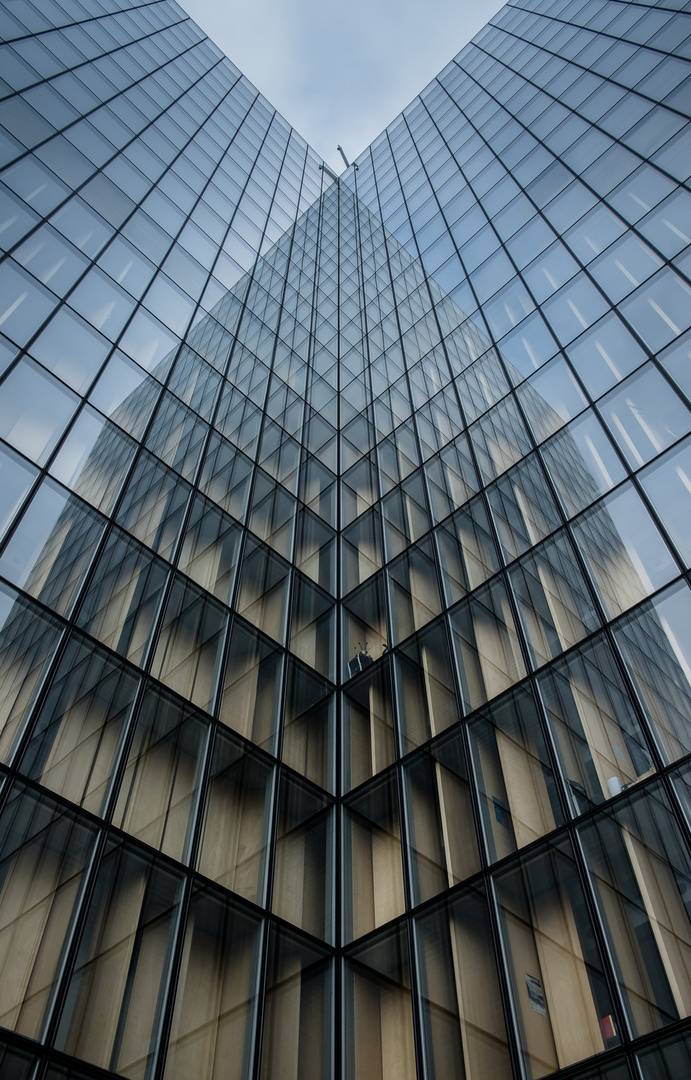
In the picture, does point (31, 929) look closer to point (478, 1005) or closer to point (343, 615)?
point (478, 1005)

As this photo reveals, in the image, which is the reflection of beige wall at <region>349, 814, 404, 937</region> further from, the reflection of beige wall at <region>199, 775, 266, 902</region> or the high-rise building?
the reflection of beige wall at <region>199, 775, 266, 902</region>

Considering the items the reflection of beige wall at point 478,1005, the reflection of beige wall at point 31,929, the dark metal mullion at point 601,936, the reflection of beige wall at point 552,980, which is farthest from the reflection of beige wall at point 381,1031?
the reflection of beige wall at point 31,929

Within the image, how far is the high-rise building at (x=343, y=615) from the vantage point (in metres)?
11.8

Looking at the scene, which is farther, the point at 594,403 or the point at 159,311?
the point at 159,311

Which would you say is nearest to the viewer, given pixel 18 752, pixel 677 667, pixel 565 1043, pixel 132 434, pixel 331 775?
pixel 565 1043

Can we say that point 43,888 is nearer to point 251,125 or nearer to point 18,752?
point 18,752

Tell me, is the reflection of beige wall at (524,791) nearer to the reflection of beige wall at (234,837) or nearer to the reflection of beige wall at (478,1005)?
the reflection of beige wall at (478,1005)

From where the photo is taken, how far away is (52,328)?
1802cm

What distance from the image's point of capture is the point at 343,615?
21703 millimetres

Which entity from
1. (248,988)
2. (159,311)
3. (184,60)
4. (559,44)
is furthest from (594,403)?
(184,60)

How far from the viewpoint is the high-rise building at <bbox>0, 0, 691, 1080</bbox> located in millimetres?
11805

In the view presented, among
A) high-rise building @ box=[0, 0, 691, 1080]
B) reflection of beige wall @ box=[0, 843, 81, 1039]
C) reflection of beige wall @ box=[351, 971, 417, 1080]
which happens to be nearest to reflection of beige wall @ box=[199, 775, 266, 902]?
high-rise building @ box=[0, 0, 691, 1080]

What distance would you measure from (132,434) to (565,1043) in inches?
627

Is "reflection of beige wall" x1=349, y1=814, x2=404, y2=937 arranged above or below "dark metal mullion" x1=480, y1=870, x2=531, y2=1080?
above
